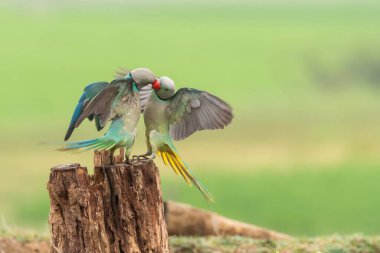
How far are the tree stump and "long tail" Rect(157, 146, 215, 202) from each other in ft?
0.68

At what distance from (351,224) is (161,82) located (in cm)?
627

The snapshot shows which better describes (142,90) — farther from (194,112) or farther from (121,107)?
(121,107)

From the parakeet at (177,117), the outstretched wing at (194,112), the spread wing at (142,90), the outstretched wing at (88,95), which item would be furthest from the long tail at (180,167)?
the outstretched wing at (88,95)

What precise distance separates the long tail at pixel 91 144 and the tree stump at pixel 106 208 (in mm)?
175

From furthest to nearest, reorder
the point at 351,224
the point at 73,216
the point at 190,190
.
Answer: the point at 190,190
the point at 351,224
the point at 73,216

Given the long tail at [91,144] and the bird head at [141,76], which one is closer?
the long tail at [91,144]

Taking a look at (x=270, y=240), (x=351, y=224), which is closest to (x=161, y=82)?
(x=270, y=240)

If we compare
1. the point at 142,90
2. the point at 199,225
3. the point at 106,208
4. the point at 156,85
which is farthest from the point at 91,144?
the point at 199,225

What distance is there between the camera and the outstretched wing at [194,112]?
266 inches

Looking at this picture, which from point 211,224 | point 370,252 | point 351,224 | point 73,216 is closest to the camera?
point 73,216

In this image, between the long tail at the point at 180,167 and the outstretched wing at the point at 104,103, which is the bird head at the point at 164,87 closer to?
the outstretched wing at the point at 104,103

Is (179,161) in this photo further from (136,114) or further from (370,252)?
(370,252)

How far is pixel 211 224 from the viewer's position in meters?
9.30

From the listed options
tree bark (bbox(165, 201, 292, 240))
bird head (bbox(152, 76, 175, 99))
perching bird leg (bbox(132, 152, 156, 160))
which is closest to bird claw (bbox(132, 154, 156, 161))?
perching bird leg (bbox(132, 152, 156, 160))
